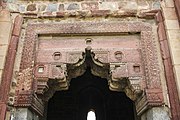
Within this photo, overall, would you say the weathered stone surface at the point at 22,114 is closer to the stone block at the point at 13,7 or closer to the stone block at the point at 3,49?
the stone block at the point at 3,49

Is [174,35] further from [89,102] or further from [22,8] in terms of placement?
[89,102]

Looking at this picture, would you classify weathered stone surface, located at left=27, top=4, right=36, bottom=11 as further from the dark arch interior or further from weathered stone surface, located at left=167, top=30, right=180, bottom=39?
the dark arch interior

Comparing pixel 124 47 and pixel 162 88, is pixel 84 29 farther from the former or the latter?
pixel 162 88

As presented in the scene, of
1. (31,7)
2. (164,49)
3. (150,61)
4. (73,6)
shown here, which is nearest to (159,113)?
(150,61)

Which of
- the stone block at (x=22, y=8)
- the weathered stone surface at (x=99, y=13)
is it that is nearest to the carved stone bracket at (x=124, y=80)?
the weathered stone surface at (x=99, y=13)

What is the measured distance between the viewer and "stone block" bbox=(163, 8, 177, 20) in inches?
147

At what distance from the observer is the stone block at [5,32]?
3.57 m

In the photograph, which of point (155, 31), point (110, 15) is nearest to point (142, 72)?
point (155, 31)

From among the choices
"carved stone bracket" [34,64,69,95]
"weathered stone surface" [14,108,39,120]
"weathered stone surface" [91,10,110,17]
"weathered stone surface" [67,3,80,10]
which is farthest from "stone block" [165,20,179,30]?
"weathered stone surface" [14,108,39,120]

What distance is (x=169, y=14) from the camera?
3760mm

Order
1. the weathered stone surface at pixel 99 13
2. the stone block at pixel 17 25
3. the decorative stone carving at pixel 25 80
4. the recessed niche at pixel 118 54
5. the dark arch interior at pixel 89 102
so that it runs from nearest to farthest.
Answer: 1. the decorative stone carving at pixel 25 80
2. the recessed niche at pixel 118 54
3. the stone block at pixel 17 25
4. the weathered stone surface at pixel 99 13
5. the dark arch interior at pixel 89 102

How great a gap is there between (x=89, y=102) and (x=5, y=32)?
408 centimetres

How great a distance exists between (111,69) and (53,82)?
797mm

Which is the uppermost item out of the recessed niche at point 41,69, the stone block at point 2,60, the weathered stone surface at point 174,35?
the weathered stone surface at point 174,35
